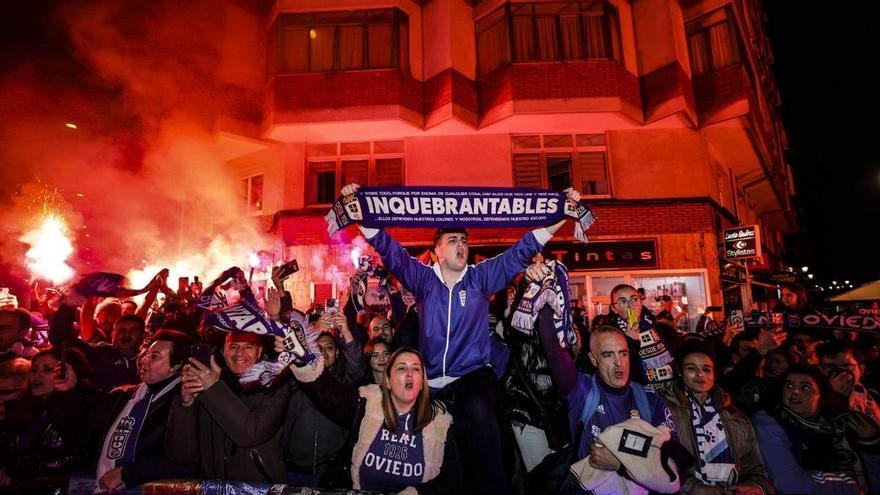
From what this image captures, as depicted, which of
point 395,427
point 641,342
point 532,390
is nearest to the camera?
point 395,427

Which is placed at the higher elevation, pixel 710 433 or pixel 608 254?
pixel 608 254

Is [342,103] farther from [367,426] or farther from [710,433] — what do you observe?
[710,433]

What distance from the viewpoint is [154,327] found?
26.7ft

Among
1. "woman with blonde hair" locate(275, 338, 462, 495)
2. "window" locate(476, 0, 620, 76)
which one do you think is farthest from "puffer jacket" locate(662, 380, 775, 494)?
"window" locate(476, 0, 620, 76)

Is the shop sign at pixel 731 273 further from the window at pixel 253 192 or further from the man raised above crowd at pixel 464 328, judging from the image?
the window at pixel 253 192

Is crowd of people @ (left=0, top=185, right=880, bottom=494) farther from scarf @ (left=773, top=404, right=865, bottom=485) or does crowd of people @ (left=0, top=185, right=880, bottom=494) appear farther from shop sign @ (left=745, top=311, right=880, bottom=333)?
shop sign @ (left=745, top=311, right=880, bottom=333)

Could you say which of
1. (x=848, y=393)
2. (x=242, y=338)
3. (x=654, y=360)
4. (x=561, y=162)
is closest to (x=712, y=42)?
(x=561, y=162)

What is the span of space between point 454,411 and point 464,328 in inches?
27.9

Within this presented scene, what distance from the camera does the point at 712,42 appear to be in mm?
14180

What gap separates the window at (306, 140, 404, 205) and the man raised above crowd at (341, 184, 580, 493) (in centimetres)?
974

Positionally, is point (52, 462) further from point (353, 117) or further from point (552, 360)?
point (353, 117)

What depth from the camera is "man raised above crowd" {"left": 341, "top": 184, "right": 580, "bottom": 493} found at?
3598 mm

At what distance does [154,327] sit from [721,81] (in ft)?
50.4

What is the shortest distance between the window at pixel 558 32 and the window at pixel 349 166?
404 centimetres
